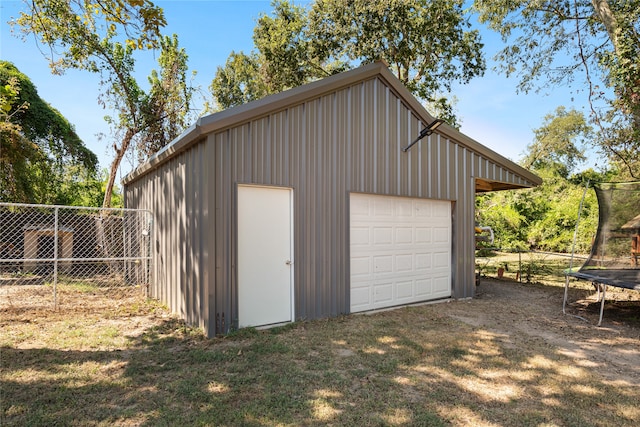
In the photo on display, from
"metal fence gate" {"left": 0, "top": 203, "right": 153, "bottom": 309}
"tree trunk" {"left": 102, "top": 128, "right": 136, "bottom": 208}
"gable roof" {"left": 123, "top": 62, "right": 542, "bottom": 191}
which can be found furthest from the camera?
"tree trunk" {"left": 102, "top": 128, "right": 136, "bottom": 208}

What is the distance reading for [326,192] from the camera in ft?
18.5

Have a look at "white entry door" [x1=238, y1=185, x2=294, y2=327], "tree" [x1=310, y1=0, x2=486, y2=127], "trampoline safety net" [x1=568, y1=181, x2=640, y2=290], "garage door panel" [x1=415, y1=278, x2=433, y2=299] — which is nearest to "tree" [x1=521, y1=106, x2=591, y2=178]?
"tree" [x1=310, y1=0, x2=486, y2=127]

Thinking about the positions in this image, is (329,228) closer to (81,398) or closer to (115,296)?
(81,398)

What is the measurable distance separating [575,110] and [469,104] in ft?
45.4

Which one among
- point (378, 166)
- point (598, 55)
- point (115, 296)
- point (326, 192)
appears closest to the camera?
point (326, 192)

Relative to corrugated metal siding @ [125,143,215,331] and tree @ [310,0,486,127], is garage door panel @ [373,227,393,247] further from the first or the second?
tree @ [310,0,486,127]

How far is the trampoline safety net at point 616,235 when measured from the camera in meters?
6.14

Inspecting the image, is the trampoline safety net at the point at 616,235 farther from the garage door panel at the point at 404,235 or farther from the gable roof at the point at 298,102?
the garage door panel at the point at 404,235

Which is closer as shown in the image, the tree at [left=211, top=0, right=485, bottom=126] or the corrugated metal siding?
the corrugated metal siding

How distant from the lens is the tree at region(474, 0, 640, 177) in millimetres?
9641

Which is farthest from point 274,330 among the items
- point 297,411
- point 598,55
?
point 598,55

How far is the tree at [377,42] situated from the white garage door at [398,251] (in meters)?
8.13

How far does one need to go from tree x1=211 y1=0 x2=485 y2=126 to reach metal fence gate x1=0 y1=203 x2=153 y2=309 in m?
8.49

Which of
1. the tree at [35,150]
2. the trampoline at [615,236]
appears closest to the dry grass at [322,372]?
the trampoline at [615,236]
